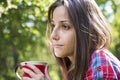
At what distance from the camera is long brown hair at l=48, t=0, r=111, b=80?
8.71 feet

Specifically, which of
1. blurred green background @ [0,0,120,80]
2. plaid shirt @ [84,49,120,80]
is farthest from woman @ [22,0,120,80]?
blurred green background @ [0,0,120,80]

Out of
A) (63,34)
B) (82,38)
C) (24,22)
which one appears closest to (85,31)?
(82,38)

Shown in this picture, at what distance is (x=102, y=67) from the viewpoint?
8.24 feet

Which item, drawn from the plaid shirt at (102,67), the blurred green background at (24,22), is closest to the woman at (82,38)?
the plaid shirt at (102,67)

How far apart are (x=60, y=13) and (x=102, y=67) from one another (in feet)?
1.77

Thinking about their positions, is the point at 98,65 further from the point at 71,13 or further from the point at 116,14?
the point at 116,14

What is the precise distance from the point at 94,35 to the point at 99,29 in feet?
0.22

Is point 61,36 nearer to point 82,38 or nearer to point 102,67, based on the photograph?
point 82,38

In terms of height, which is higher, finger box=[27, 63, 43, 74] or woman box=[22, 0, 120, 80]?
woman box=[22, 0, 120, 80]

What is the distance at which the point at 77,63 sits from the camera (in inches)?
106

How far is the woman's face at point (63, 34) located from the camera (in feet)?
8.87

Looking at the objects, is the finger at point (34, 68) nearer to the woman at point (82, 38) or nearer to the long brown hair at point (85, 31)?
the woman at point (82, 38)

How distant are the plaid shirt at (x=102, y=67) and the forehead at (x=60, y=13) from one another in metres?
0.34

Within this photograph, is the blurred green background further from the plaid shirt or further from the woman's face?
the plaid shirt
